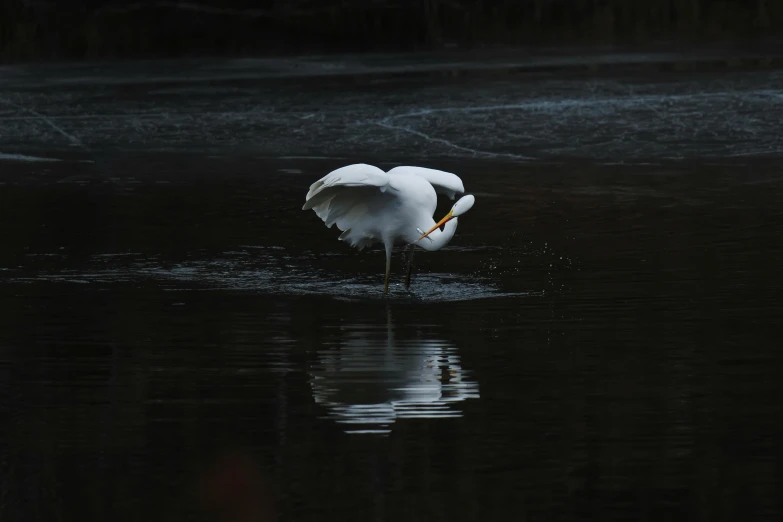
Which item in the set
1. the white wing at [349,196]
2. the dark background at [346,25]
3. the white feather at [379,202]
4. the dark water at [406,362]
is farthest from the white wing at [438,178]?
the dark background at [346,25]

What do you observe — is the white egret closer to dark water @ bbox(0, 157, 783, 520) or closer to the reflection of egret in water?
dark water @ bbox(0, 157, 783, 520)

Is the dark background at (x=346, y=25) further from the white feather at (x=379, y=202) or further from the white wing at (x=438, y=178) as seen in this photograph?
the white feather at (x=379, y=202)

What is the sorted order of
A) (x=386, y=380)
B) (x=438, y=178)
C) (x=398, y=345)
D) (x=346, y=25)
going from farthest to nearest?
(x=346, y=25) < (x=438, y=178) < (x=398, y=345) < (x=386, y=380)

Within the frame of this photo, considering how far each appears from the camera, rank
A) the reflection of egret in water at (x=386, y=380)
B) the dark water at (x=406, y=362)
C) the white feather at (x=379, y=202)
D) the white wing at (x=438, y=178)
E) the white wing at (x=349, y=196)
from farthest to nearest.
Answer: the white wing at (x=438, y=178)
the white feather at (x=379, y=202)
the white wing at (x=349, y=196)
the reflection of egret in water at (x=386, y=380)
the dark water at (x=406, y=362)

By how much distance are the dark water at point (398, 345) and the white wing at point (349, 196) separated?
0.37 metres

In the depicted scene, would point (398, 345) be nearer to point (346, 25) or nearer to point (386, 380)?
point (386, 380)

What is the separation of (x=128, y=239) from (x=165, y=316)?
3587 mm

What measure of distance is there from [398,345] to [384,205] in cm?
264

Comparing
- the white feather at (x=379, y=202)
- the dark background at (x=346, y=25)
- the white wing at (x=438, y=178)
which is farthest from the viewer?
the dark background at (x=346, y=25)

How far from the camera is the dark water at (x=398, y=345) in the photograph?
7207 mm

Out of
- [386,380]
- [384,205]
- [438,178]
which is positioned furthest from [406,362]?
[438,178]

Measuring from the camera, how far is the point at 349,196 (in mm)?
12805

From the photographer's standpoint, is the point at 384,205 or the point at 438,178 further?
the point at 438,178

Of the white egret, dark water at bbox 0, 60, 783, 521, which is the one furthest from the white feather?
dark water at bbox 0, 60, 783, 521
